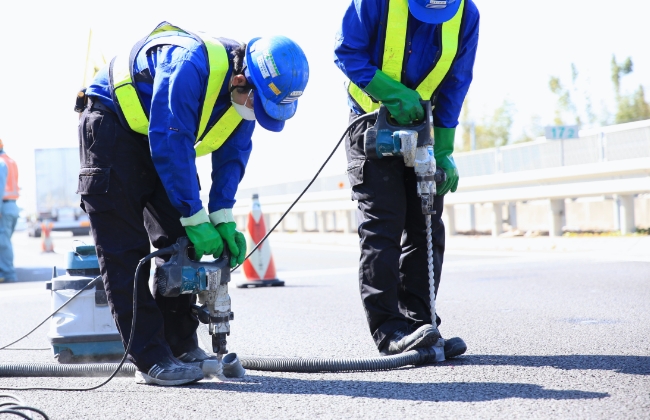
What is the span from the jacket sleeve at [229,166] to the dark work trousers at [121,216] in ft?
1.13

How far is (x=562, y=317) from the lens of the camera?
5539 mm

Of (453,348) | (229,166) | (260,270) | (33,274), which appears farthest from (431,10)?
(33,274)

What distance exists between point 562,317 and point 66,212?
32.4 metres

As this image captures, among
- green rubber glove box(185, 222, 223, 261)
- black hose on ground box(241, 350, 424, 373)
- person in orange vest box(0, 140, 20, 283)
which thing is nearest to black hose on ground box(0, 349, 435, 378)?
black hose on ground box(241, 350, 424, 373)

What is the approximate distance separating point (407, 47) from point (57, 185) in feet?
107

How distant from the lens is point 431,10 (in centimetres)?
417

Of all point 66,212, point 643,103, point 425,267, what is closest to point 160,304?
point 425,267

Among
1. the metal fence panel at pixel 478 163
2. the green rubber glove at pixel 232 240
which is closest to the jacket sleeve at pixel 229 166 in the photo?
the green rubber glove at pixel 232 240

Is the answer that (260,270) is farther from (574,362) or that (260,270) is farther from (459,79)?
(574,362)

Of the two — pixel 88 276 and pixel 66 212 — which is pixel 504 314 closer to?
pixel 88 276

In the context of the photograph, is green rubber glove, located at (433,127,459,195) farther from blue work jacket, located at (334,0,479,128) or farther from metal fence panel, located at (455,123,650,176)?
metal fence panel, located at (455,123,650,176)

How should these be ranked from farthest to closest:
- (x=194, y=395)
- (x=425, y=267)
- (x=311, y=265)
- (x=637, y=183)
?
(x=311, y=265) < (x=637, y=183) < (x=425, y=267) < (x=194, y=395)

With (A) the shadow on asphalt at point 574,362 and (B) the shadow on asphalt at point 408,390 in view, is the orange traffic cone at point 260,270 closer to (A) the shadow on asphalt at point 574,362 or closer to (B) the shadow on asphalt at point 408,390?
(A) the shadow on asphalt at point 574,362

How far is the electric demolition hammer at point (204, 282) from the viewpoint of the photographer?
12.2 feet
